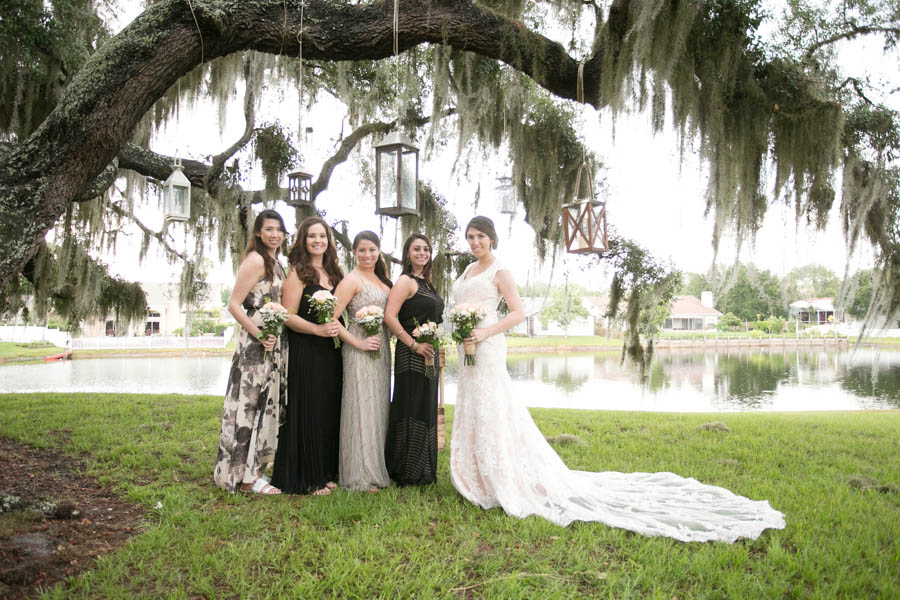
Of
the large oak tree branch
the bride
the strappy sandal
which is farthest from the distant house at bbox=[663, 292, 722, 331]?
the strappy sandal

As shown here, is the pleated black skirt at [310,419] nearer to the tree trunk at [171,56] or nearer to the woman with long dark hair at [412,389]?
the woman with long dark hair at [412,389]

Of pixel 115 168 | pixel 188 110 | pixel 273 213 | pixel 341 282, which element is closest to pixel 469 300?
pixel 341 282

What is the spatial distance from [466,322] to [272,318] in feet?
4.19

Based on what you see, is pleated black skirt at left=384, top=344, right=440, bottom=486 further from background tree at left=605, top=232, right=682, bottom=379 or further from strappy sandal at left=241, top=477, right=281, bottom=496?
background tree at left=605, top=232, right=682, bottom=379

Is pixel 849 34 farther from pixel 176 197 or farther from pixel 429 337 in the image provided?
pixel 176 197

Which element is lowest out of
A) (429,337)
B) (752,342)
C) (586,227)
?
(752,342)

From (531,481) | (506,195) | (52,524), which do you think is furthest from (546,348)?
(52,524)

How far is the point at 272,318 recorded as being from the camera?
3656 millimetres

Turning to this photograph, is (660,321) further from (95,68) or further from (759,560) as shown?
(95,68)

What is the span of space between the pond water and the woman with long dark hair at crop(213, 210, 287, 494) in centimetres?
757


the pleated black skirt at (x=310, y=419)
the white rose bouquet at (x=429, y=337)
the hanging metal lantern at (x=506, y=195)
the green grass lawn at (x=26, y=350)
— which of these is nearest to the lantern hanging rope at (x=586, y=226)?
the hanging metal lantern at (x=506, y=195)

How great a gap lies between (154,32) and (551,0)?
2917 mm

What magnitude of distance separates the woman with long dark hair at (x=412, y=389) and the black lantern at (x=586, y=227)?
4.33 feet

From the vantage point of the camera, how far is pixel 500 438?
362 cm
